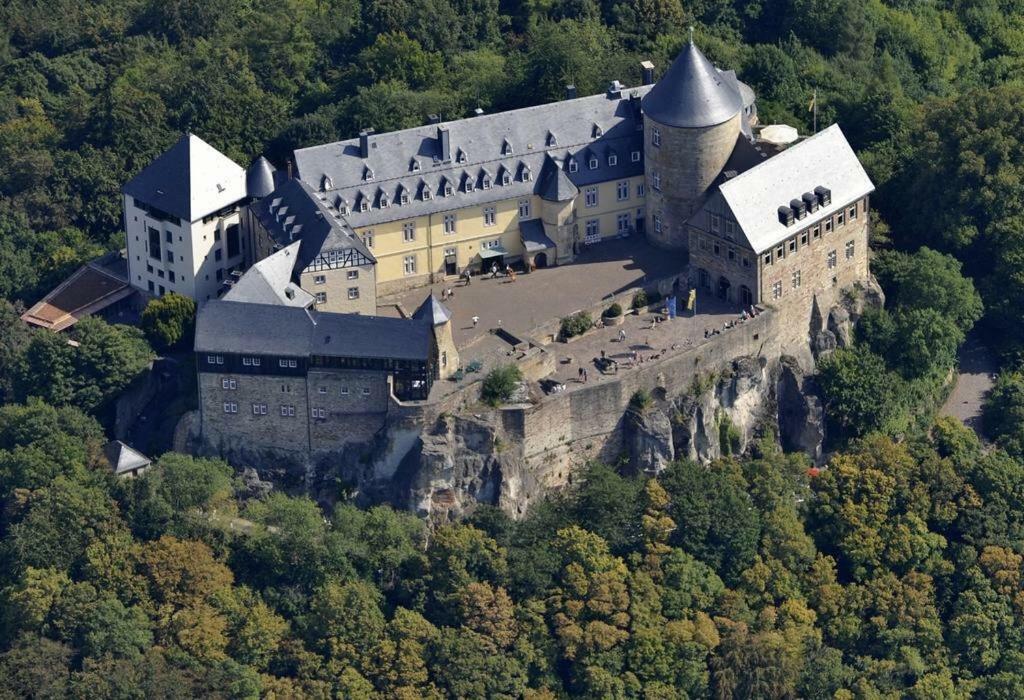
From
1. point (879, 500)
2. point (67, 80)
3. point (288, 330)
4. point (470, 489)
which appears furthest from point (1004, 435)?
point (67, 80)

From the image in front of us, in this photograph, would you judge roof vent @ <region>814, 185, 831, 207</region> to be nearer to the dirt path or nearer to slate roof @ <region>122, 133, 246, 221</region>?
the dirt path

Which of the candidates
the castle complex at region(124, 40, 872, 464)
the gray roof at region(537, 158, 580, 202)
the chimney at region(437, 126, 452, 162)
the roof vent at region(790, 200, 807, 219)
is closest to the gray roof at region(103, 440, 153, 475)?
the castle complex at region(124, 40, 872, 464)

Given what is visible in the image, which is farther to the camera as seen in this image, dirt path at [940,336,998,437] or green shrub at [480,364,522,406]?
dirt path at [940,336,998,437]

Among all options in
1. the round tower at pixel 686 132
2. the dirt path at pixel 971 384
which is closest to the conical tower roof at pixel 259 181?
the round tower at pixel 686 132

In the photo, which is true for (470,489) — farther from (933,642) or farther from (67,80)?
(67,80)

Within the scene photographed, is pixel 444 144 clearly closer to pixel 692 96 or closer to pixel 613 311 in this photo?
pixel 613 311

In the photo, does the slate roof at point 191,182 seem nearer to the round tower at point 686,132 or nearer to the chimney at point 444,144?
the chimney at point 444,144

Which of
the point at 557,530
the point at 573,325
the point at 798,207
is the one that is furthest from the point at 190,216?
the point at 798,207
